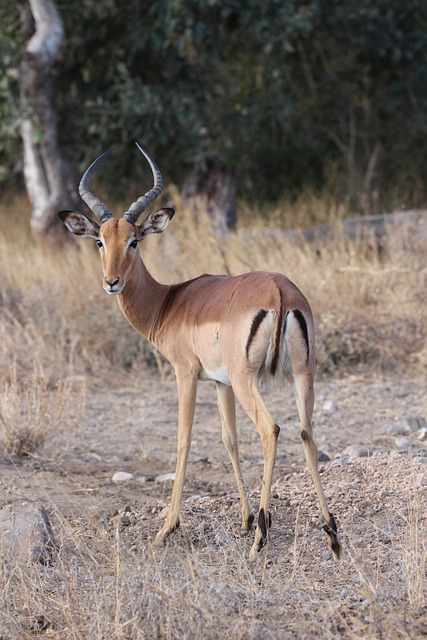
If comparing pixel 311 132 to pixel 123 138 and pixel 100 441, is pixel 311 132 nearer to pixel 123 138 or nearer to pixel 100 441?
pixel 123 138

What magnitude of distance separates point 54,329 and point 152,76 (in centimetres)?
609

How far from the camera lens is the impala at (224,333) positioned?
15.4 feet

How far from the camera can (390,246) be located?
1005 cm

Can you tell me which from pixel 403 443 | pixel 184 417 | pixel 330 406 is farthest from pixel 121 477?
pixel 330 406

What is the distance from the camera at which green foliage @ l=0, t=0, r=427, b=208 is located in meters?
13.3

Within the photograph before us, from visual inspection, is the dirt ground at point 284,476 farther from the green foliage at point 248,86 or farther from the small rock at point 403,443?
the green foliage at point 248,86

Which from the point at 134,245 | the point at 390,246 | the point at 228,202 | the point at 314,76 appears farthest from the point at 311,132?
the point at 134,245

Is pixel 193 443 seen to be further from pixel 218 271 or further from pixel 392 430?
pixel 218 271

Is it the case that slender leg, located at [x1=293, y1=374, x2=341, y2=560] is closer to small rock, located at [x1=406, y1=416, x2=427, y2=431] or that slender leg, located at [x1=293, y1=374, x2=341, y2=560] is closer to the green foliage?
small rock, located at [x1=406, y1=416, x2=427, y2=431]

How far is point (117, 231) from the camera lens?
5.38 meters

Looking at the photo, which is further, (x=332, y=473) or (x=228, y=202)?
(x=228, y=202)

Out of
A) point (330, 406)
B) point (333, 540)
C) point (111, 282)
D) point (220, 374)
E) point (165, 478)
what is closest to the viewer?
point (333, 540)

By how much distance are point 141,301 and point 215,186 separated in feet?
29.1

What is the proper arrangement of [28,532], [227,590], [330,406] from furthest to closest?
1. [330,406]
2. [28,532]
3. [227,590]
